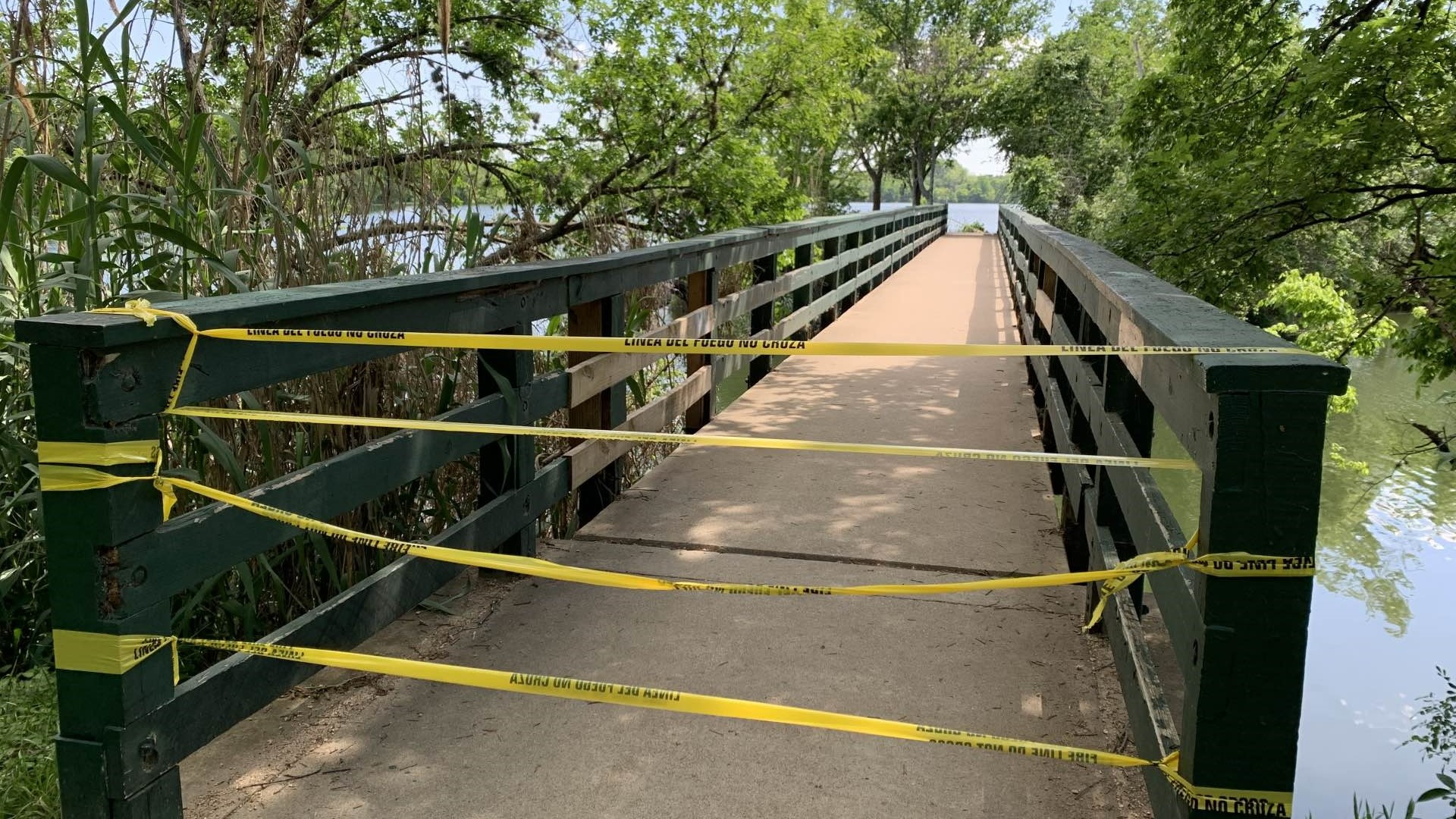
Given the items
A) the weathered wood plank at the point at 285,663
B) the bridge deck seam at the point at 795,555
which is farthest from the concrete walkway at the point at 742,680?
the weathered wood plank at the point at 285,663

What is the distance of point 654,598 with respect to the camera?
3625 mm

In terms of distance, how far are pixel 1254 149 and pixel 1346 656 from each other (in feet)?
15.3

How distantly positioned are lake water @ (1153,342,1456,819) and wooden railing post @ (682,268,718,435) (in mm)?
3195

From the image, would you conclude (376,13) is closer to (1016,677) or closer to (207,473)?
(207,473)

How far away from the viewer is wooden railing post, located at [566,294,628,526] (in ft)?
13.8

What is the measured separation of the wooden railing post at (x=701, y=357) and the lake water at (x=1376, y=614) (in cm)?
320

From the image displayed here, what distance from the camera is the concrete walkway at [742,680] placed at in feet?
8.02

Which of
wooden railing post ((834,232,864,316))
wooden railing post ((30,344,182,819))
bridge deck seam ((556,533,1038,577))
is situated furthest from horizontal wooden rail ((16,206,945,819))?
wooden railing post ((834,232,864,316))

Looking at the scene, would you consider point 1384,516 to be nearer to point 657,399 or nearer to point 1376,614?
point 1376,614

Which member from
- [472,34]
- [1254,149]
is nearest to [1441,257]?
[1254,149]

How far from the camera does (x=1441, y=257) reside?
7.50 metres

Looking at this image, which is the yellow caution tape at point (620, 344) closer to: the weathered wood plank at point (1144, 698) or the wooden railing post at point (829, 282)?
the weathered wood plank at point (1144, 698)

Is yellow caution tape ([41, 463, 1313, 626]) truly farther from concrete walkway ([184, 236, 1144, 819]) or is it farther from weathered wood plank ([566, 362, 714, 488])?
weathered wood plank ([566, 362, 714, 488])

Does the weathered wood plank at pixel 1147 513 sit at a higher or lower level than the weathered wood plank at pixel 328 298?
lower
